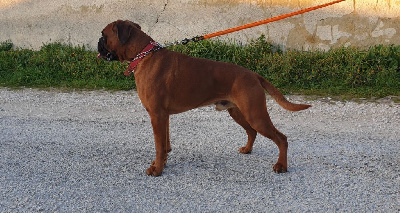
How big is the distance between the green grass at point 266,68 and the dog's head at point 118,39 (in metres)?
3.71

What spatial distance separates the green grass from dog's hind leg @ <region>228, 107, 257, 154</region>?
2.89 meters

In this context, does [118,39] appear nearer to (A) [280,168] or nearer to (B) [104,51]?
(B) [104,51]

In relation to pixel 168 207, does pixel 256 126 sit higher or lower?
higher

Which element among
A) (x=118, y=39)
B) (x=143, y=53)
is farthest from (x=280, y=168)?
(x=118, y=39)

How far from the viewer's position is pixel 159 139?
4.90 metres

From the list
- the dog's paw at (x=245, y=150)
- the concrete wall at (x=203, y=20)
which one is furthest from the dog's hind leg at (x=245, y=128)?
the concrete wall at (x=203, y=20)

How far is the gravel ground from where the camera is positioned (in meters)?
4.34

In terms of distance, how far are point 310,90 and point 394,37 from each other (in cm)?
223

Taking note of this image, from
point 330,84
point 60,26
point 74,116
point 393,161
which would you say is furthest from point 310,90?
point 60,26

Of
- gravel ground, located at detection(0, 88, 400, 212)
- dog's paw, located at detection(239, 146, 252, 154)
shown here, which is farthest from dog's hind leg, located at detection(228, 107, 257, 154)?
gravel ground, located at detection(0, 88, 400, 212)

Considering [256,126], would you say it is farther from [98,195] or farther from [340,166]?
[98,195]

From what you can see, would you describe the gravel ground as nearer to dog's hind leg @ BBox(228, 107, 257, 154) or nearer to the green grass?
dog's hind leg @ BBox(228, 107, 257, 154)

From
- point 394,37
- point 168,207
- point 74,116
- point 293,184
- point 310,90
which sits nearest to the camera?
point 168,207

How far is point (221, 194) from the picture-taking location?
4.46 metres
